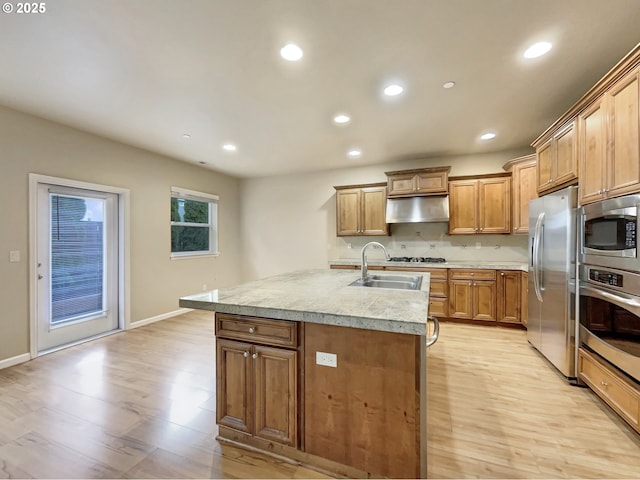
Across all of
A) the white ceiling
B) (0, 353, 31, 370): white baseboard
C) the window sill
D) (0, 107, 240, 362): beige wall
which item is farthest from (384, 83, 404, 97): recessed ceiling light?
(0, 353, 31, 370): white baseboard

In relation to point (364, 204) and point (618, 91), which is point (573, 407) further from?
point (364, 204)

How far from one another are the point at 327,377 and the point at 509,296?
12.0ft

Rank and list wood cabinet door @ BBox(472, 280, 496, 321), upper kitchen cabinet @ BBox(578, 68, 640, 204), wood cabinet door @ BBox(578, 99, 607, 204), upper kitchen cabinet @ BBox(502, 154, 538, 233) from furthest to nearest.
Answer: wood cabinet door @ BBox(472, 280, 496, 321), upper kitchen cabinet @ BBox(502, 154, 538, 233), wood cabinet door @ BBox(578, 99, 607, 204), upper kitchen cabinet @ BBox(578, 68, 640, 204)

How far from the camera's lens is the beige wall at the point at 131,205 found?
295cm

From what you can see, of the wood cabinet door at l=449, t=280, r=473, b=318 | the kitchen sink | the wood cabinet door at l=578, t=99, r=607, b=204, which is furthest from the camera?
the wood cabinet door at l=449, t=280, r=473, b=318

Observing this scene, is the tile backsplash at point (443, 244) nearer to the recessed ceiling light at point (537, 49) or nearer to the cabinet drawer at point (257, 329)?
the recessed ceiling light at point (537, 49)

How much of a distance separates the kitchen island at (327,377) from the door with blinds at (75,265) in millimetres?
2857

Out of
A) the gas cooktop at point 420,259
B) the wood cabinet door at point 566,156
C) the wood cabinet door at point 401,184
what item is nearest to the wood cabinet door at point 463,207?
the gas cooktop at point 420,259

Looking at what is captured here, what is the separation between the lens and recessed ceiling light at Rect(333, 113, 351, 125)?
10.4 feet

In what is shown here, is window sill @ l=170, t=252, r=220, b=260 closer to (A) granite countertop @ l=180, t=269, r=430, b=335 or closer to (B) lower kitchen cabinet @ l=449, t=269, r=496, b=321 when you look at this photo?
(A) granite countertop @ l=180, t=269, r=430, b=335

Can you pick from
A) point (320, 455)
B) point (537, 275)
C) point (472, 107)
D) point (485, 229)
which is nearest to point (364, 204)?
point (485, 229)

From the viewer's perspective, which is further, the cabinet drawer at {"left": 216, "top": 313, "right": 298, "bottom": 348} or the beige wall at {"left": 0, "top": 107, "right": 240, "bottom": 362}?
the beige wall at {"left": 0, "top": 107, "right": 240, "bottom": 362}

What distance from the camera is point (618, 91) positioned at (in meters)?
1.95

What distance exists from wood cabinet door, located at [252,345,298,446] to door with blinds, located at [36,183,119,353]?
3.22m
